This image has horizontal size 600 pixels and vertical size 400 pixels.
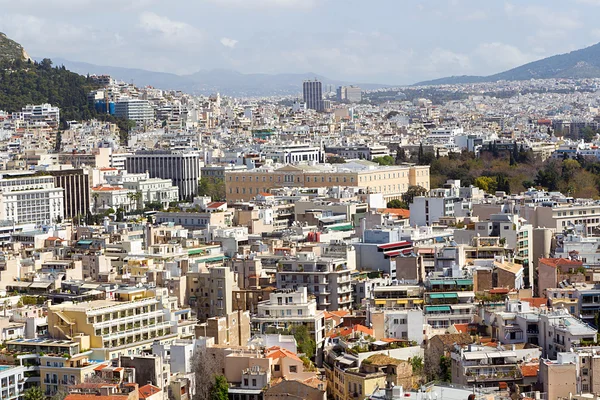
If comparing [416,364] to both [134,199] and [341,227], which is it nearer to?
[341,227]

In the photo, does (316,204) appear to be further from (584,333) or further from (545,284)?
(584,333)

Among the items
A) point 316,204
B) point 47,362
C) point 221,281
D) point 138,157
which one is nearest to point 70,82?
point 138,157

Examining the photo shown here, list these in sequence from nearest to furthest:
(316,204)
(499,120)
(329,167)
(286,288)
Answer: (286,288) → (316,204) → (329,167) → (499,120)

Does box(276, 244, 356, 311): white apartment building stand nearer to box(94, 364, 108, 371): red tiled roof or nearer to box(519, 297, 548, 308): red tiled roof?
box(519, 297, 548, 308): red tiled roof

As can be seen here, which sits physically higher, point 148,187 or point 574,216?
point 574,216

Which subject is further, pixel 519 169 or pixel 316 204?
pixel 519 169

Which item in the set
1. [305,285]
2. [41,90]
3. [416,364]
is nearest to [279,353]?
[416,364]
